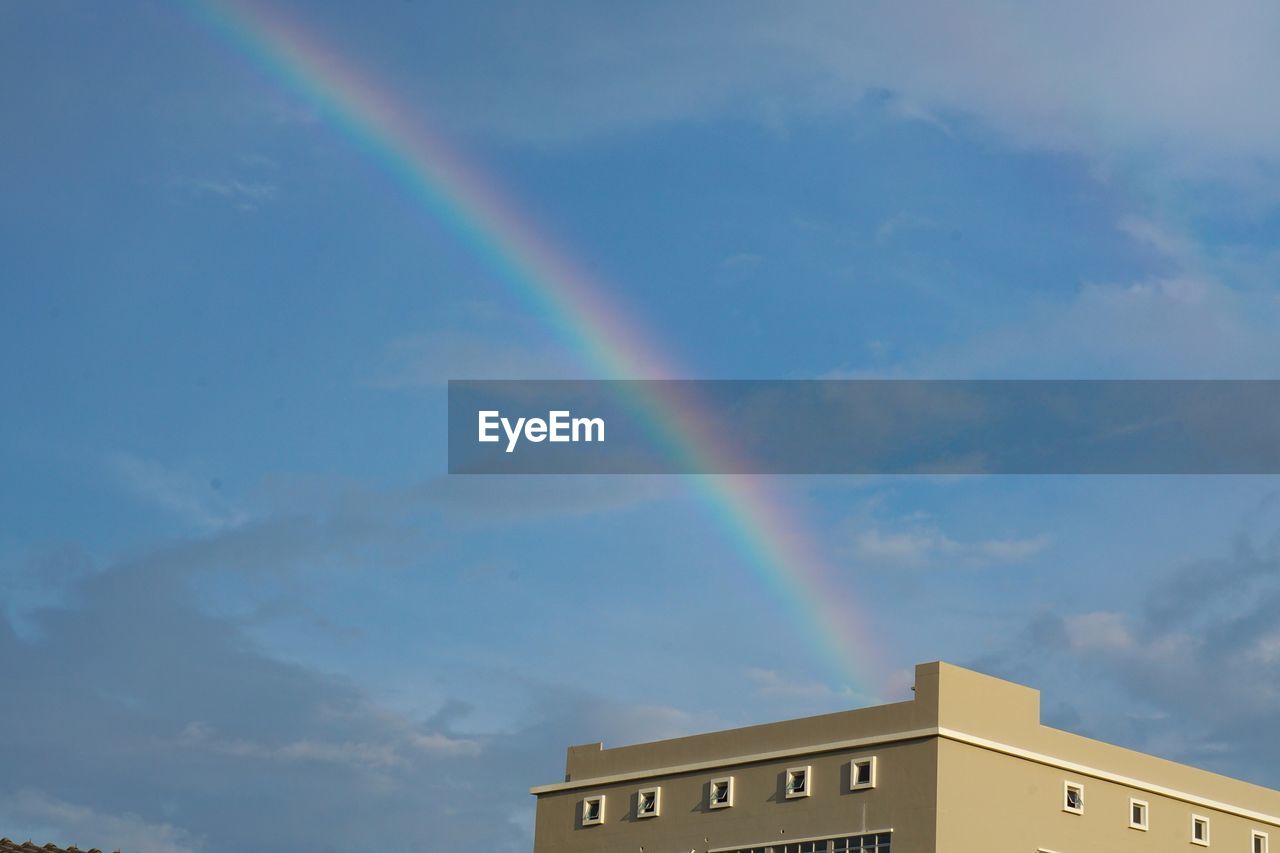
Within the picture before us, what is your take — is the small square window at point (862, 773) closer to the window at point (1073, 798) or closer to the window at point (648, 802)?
the window at point (1073, 798)

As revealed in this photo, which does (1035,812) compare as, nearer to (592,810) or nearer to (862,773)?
(862,773)

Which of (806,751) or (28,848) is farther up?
(806,751)

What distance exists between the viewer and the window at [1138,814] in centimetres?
6278

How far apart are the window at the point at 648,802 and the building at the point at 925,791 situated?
0.07m

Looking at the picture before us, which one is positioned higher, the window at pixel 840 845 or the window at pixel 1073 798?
the window at pixel 1073 798

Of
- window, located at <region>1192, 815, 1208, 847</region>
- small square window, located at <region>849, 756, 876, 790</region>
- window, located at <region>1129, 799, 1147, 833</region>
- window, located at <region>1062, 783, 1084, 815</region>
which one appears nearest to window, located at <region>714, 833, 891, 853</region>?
small square window, located at <region>849, 756, 876, 790</region>

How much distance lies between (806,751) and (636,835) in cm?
886

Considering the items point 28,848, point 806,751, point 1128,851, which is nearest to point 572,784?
point 806,751

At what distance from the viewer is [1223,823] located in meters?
65.6

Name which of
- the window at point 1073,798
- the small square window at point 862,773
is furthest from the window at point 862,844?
the window at point 1073,798

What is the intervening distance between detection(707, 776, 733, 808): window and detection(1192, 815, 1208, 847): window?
16373mm

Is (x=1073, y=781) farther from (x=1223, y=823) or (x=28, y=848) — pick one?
(x=28, y=848)

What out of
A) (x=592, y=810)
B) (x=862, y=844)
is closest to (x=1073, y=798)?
(x=862, y=844)

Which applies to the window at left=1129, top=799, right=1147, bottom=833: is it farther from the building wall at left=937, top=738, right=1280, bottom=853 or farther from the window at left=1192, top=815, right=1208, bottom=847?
the window at left=1192, top=815, right=1208, bottom=847
